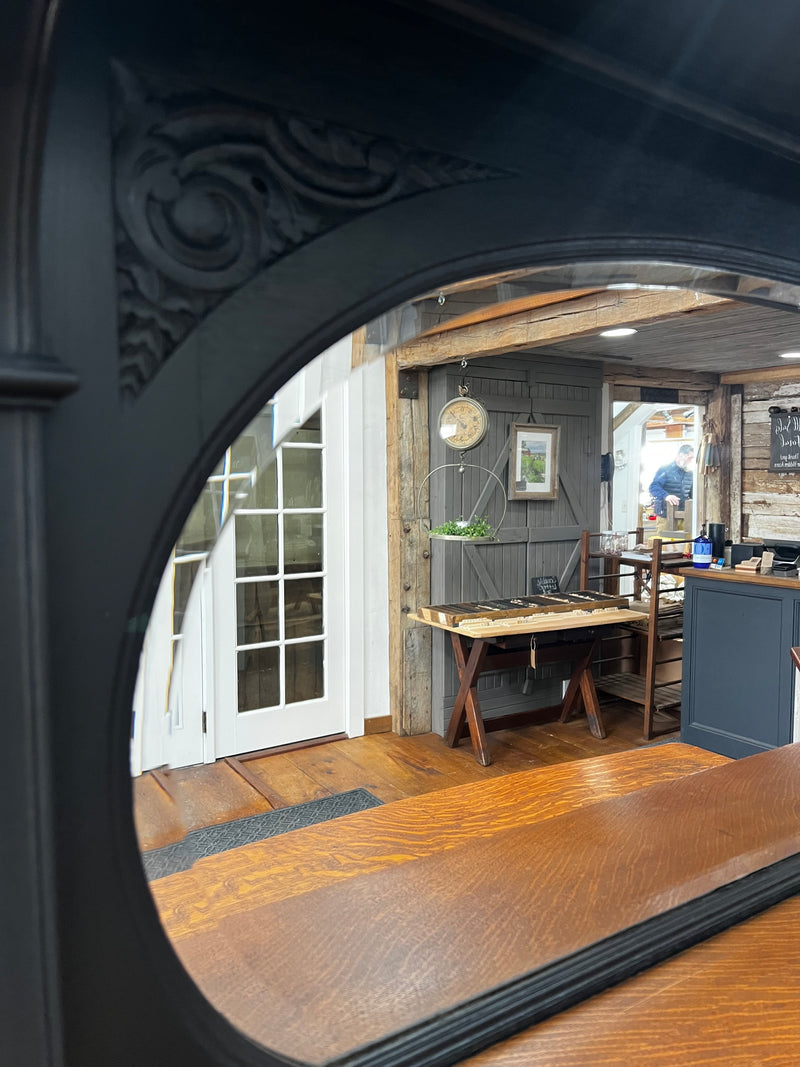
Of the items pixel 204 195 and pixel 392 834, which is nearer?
pixel 204 195

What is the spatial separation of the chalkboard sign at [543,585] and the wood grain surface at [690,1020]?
3.98 m

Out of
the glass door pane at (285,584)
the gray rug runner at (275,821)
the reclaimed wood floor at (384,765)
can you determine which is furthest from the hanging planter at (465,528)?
the gray rug runner at (275,821)

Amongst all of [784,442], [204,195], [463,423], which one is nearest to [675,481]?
[784,442]

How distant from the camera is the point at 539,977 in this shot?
2.64 ft

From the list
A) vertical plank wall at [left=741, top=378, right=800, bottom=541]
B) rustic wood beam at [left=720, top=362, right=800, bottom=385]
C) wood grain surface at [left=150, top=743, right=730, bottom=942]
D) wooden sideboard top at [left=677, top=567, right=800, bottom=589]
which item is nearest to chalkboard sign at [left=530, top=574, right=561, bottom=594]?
wooden sideboard top at [left=677, top=567, right=800, bottom=589]

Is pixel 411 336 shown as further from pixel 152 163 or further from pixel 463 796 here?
pixel 463 796

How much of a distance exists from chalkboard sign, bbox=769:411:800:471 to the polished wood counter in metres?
4.35

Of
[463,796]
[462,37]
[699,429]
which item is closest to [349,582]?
[463,796]

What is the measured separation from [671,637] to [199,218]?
15.7ft

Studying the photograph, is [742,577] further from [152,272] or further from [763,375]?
[152,272]

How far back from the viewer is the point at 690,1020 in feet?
2.59

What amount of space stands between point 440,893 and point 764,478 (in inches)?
212

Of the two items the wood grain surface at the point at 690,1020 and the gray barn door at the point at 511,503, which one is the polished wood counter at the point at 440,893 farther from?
the gray barn door at the point at 511,503

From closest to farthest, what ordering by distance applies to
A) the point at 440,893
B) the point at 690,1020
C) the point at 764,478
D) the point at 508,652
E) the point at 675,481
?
the point at 690,1020 < the point at 440,893 < the point at 508,652 < the point at 764,478 < the point at 675,481
